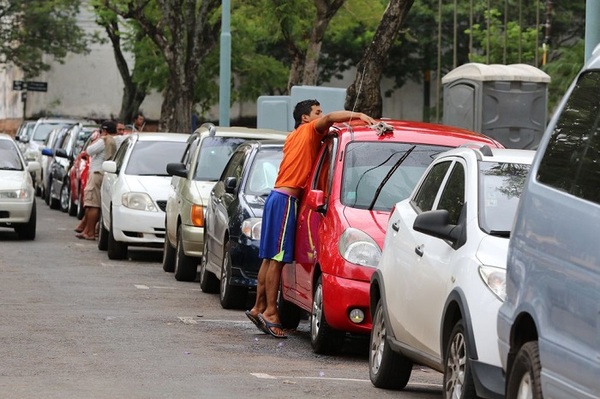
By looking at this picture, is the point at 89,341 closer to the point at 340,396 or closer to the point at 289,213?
the point at 289,213

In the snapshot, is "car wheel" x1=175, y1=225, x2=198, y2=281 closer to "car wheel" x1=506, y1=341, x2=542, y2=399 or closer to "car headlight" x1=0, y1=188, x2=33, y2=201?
"car headlight" x1=0, y1=188, x2=33, y2=201

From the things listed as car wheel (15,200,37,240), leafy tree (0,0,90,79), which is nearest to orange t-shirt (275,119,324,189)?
car wheel (15,200,37,240)

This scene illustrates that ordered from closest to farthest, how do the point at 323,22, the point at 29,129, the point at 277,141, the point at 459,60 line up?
the point at 277,141 → the point at 323,22 → the point at 29,129 → the point at 459,60

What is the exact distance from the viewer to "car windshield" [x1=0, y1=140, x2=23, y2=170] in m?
23.3

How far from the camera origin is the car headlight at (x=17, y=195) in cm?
2259

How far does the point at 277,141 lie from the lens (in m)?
16.0

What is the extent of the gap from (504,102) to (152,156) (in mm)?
4944

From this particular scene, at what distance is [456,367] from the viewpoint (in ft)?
26.9

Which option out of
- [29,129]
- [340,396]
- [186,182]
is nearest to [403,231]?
[340,396]

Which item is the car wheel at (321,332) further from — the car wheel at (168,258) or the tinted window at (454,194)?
the car wheel at (168,258)

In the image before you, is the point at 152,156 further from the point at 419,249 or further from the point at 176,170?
the point at 419,249

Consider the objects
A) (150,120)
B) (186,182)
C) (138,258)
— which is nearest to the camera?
(186,182)

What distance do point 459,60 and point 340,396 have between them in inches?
1986

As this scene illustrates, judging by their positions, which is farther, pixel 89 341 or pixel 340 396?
pixel 89 341
